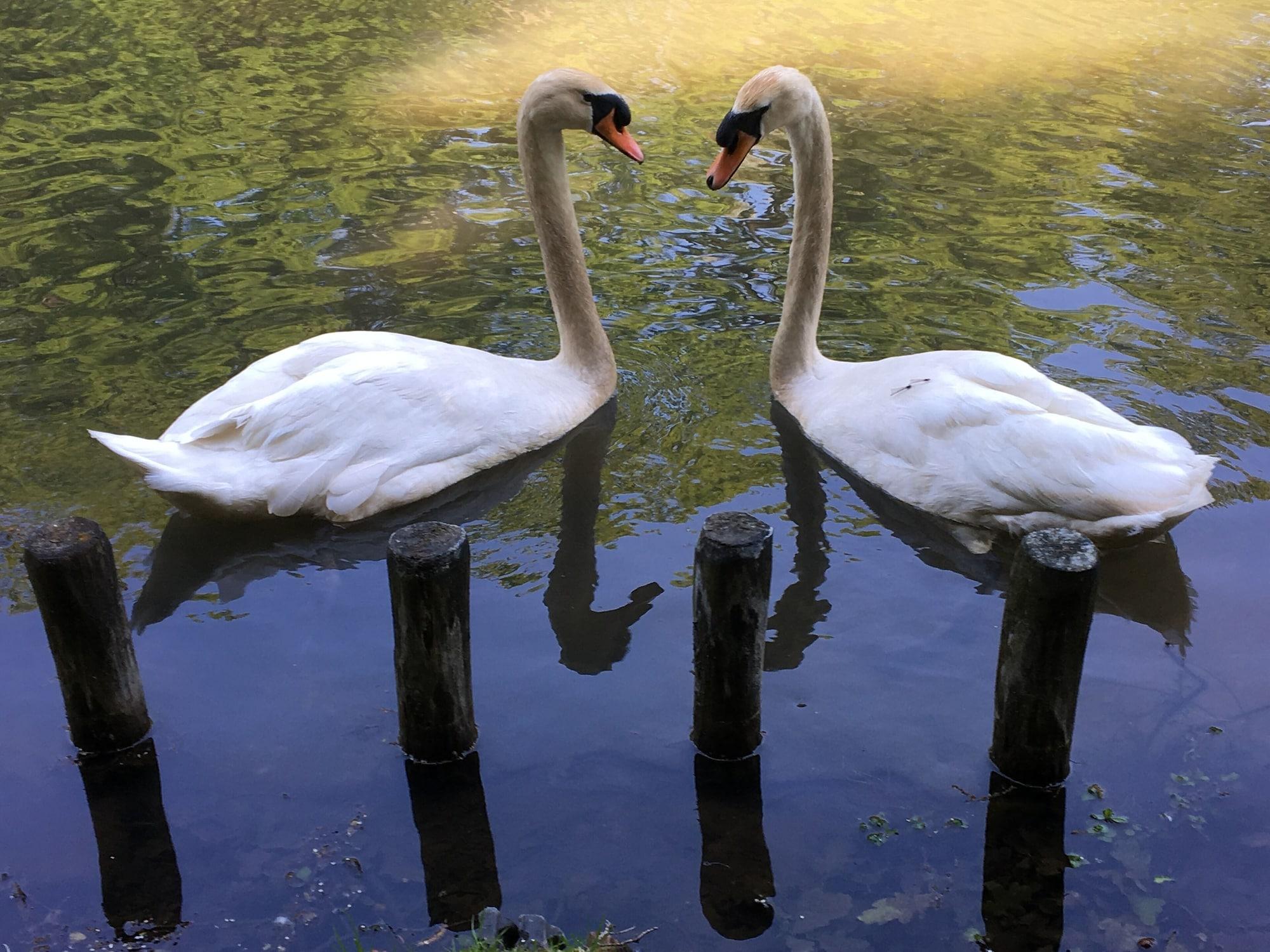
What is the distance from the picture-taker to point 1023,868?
4223mm

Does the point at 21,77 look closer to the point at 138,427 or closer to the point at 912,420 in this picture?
the point at 138,427

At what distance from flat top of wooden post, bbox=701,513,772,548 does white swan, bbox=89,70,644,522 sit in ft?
7.56

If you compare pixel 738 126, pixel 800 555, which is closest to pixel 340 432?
pixel 800 555

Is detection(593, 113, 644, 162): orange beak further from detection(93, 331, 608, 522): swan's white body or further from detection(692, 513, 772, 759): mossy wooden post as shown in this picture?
detection(692, 513, 772, 759): mossy wooden post

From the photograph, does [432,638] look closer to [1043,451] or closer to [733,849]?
[733,849]

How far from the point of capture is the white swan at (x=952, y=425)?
17.9 feet

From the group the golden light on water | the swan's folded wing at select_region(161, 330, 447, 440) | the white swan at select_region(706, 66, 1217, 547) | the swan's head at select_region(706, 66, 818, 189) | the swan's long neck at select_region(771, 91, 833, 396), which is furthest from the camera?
the golden light on water

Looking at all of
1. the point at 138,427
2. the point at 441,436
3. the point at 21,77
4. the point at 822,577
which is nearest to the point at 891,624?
the point at 822,577

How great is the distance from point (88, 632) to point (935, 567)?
357 cm

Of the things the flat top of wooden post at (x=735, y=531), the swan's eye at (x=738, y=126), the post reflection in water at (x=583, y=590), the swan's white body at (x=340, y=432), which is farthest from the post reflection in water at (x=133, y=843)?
the swan's eye at (x=738, y=126)

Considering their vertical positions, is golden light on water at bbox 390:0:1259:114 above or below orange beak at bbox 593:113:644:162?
below

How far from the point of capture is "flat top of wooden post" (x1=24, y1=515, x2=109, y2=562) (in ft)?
13.3

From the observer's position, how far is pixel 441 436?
6262 millimetres

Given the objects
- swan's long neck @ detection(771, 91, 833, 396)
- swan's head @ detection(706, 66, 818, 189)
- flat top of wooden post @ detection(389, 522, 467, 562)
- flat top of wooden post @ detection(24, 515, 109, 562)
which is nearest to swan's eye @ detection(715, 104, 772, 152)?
swan's head @ detection(706, 66, 818, 189)
